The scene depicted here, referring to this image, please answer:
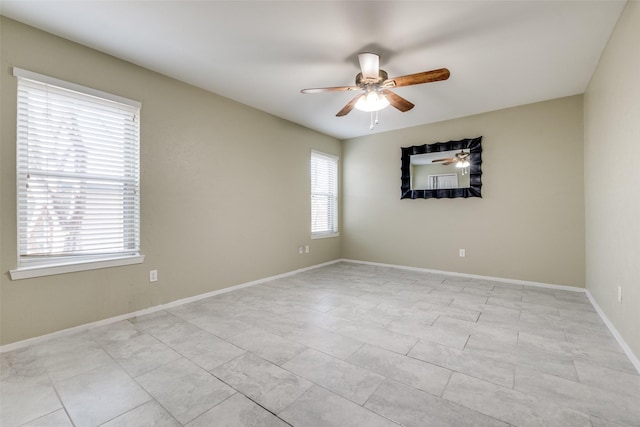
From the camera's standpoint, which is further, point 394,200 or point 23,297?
point 394,200

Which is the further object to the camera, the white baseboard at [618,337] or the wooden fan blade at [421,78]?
the wooden fan blade at [421,78]

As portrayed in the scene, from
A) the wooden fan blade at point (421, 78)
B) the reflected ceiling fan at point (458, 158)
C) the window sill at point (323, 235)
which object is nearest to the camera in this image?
the wooden fan blade at point (421, 78)

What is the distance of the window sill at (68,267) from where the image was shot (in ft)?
7.47

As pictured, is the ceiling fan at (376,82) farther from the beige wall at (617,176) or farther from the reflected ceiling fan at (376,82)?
the beige wall at (617,176)

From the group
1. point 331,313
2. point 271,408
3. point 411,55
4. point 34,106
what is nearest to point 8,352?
point 34,106

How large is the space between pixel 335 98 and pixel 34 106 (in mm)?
2971

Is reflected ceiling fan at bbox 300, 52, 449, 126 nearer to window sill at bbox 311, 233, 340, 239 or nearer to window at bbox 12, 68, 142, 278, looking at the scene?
window at bbox 12, 68, 142, 278

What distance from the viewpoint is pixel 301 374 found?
1.88 metres

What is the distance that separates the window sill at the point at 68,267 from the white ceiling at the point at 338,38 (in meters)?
1.99

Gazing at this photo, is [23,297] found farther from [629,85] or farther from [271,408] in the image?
[629,85]

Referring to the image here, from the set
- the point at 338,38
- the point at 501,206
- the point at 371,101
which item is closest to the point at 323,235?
the point at 501,206

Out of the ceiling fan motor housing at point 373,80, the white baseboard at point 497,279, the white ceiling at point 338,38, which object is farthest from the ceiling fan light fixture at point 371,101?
the white baseboard at point 497,279

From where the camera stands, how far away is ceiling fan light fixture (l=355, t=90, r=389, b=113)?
283 centimetres

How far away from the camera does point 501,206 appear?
4234 mm
